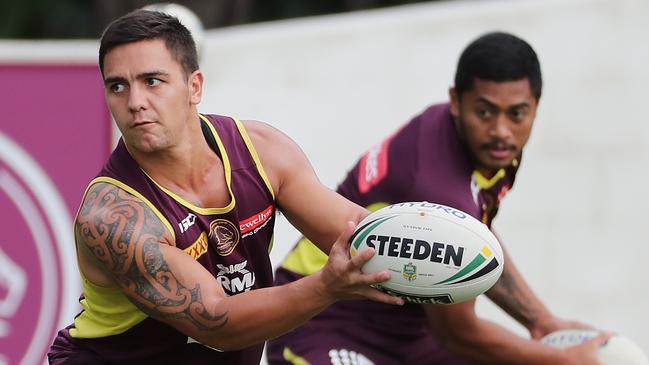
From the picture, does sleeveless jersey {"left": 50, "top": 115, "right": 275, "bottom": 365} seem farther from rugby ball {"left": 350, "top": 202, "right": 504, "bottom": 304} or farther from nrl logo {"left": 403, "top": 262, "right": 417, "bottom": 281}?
nrl logo {"left": 403, "top": 262, "right": 417, "bottom": 281}

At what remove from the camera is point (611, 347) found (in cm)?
640

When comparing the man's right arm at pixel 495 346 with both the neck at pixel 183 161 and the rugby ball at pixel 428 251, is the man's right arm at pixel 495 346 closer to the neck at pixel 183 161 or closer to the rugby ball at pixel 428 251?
the rugby ball at pixel 428 251

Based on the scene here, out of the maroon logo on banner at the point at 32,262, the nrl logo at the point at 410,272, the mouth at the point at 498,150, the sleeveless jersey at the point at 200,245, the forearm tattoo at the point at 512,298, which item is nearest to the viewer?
the nrl logo at the point at 410,272

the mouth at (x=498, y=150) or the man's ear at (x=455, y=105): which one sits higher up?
the man's ear at (x=455, y=105)

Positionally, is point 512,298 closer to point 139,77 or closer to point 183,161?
point 183,161

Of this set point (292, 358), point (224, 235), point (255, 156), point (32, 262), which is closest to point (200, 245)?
point (224, 235)

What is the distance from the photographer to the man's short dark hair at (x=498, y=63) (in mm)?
6355

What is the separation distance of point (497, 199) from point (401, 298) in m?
1.81

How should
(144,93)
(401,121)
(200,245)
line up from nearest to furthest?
(144,93) → (200,245) → (401,121)

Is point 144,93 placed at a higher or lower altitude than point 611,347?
higher

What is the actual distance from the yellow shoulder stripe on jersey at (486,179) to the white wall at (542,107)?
2666 mm

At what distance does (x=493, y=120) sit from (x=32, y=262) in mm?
3968

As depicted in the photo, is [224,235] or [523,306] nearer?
[224,235]

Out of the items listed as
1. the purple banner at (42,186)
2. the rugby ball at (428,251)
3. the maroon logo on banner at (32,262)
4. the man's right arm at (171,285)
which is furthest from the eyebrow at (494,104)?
the maroon logo on banner at (32,262)
